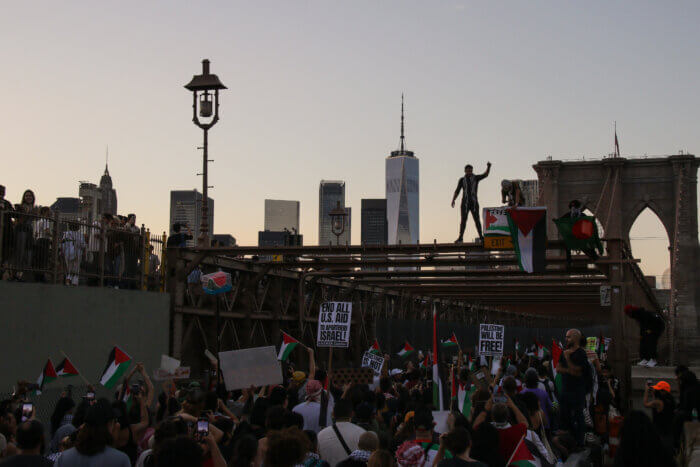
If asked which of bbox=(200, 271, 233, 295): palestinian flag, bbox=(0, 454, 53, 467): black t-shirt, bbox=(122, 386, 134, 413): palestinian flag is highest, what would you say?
bbox=(200, 271, 233, 295): palestinian flag

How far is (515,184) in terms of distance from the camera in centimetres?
1894

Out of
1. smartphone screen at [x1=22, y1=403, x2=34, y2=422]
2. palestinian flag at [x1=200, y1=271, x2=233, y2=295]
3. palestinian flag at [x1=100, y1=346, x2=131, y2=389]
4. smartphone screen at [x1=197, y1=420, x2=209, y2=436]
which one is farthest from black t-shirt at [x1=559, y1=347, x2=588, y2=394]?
palestinian flag at [x1=200, y1=271, x2=233, y2=295]

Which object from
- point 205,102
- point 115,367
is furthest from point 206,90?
point 115,367

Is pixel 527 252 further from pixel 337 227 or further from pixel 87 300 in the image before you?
pixel 337 227

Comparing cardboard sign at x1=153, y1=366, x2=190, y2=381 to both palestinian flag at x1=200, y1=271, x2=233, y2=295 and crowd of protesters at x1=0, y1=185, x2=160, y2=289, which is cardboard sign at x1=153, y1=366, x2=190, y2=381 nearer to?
crowd of protesters at x1=0, y1=185, x2=160, y2=289

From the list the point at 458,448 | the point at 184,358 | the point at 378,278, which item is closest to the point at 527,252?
the point at 184,358

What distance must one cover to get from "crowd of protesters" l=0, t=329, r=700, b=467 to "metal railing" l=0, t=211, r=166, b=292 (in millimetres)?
4858

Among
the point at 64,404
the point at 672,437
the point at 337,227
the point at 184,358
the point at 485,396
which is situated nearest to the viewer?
the point at 485,396

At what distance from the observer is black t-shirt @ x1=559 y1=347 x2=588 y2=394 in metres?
11.7

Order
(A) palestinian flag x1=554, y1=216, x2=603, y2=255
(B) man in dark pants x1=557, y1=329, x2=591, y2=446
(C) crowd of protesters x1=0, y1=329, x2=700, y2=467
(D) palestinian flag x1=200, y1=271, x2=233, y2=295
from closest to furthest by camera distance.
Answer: (C) crowd of protesters x1=0, y1=329, x2=700, y2=467 → (B) man in dark pants x1=557, y1=329, x2=591, y2=446 → (A) palestinian flag x1=554, y1=216, x2=603, y2=255 → (D) palestinian flag x1=200, y1=271, x2=233, y2=295

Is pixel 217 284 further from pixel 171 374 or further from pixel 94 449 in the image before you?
pixel 94 449

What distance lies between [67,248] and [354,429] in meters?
11.4

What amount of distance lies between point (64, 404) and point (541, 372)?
8528 millimetres

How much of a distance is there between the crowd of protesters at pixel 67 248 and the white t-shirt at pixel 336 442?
10.00 metres
